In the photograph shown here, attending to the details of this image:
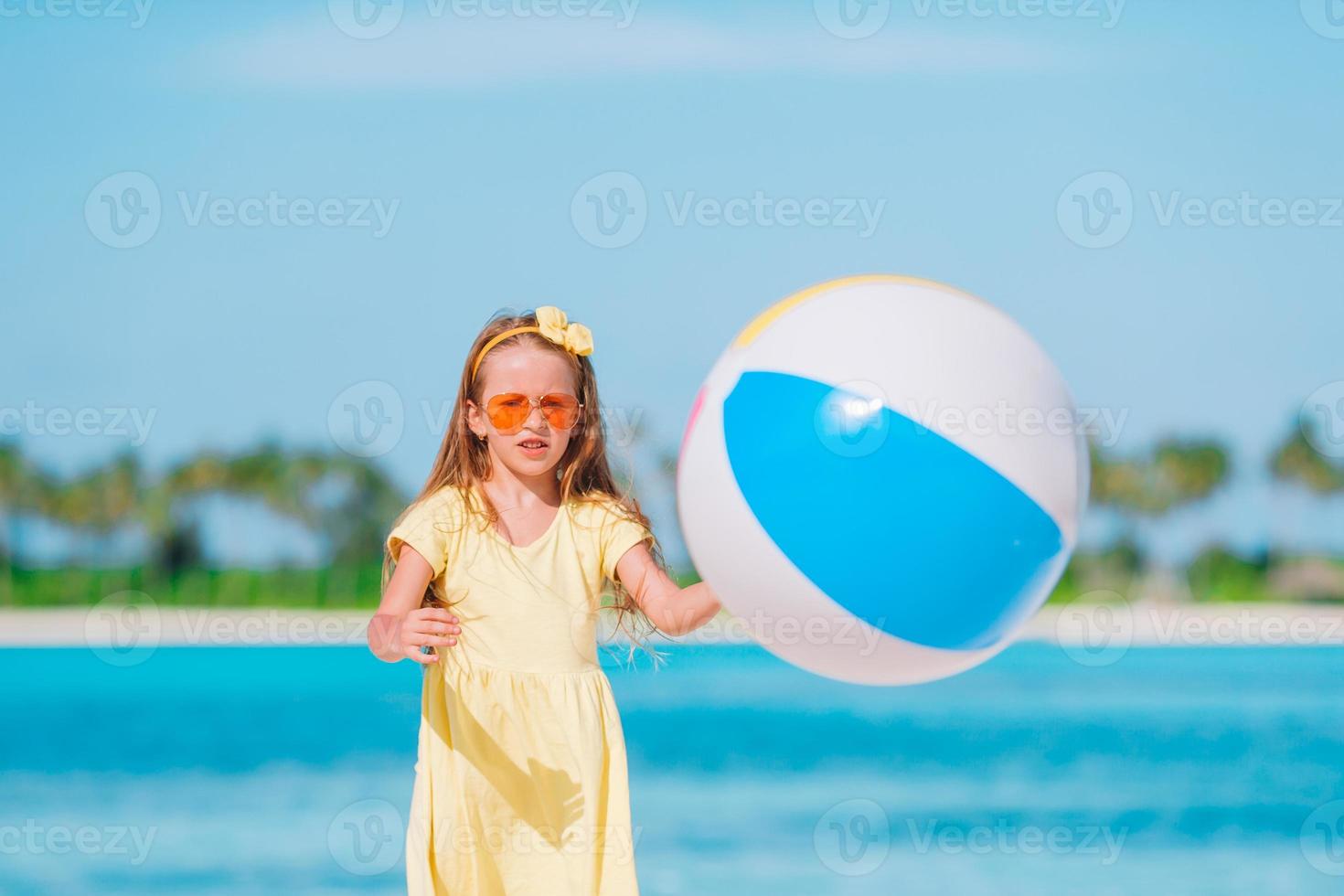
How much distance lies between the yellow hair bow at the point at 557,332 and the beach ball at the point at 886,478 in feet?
1.38

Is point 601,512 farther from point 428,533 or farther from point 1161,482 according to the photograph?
point 1161,482

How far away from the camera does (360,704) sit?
51.0 feet

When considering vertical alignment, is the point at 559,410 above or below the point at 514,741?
above

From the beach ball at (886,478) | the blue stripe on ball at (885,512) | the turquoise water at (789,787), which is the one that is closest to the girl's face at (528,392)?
the beach ball at (886,478)

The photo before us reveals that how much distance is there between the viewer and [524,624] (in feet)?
9.96

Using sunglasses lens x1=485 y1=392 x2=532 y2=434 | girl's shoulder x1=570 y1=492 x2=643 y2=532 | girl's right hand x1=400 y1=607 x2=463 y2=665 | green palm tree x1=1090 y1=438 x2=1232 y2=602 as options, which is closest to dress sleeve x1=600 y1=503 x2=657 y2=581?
girl's shoulder x1=570 y1=492 x2=643 y2=532

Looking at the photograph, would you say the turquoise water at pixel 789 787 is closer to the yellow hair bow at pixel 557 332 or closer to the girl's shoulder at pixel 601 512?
the girl's shoulder at pixel 601 512

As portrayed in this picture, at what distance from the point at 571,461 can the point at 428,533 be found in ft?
1.09

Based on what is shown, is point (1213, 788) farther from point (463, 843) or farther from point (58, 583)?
point (58, 583)

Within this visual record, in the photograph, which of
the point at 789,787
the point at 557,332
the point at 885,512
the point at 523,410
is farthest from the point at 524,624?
the point at 789,787

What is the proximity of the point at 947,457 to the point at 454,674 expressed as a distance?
1060 millimetres

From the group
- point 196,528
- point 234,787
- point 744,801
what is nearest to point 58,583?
point 196,528

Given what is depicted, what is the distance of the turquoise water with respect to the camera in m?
6.70

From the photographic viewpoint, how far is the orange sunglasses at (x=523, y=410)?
3.05m
